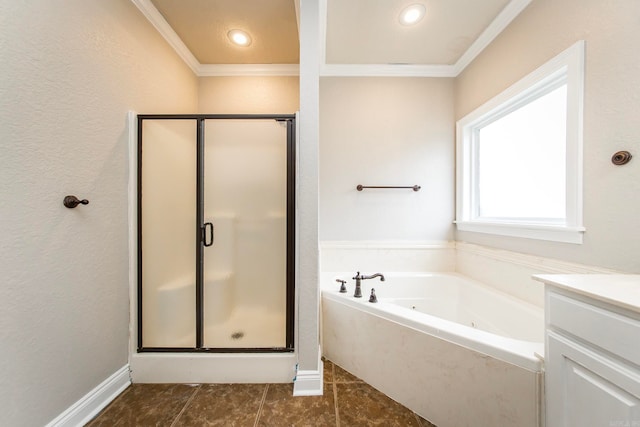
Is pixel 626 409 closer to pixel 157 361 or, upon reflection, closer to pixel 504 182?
pixel 504 182

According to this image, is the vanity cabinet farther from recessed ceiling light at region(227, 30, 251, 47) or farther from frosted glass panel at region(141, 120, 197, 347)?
recessed ceiling light at region(227, 30, 251, 47)

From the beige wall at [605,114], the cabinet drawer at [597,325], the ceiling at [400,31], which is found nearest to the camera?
the cabinet drawer at [597,325]

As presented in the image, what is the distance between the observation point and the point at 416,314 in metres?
1.27

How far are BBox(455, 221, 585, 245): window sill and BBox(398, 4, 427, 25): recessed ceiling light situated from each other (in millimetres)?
1624

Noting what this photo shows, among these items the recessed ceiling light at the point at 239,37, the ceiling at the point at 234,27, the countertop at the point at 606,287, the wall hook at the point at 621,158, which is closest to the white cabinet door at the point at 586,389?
the countertop at the point at 606,287

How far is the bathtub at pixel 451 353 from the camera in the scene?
925 mm

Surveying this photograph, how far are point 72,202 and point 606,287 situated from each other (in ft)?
7.10

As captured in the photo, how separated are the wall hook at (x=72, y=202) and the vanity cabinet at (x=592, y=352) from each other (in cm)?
201

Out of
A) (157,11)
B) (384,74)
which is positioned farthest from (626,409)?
(157,11)

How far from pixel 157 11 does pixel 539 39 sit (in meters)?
2.52

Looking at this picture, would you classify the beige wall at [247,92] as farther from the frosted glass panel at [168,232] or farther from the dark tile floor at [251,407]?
the dark tile floor at [251,407]

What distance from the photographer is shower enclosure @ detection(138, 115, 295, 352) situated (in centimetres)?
144

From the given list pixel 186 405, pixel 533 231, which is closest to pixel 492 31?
pixel 533 231

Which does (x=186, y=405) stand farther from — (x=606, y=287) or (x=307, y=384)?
(x=606, y=287)
